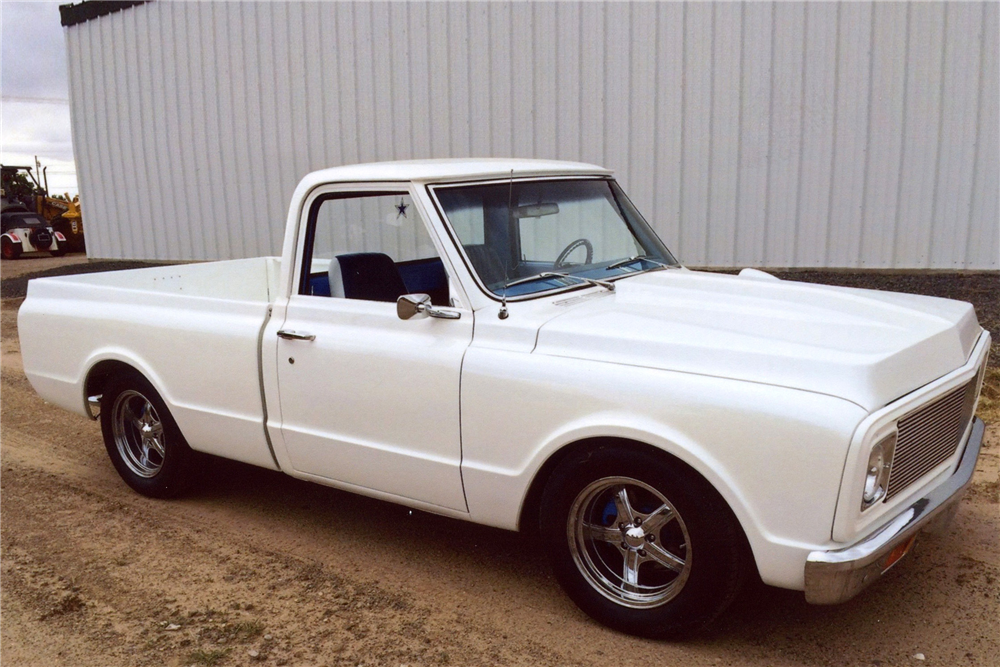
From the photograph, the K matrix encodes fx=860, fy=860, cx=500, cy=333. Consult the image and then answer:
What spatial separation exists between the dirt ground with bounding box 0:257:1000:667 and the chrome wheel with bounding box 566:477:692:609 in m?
0.20

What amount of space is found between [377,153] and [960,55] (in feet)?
22.7

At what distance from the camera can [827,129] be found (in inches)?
360

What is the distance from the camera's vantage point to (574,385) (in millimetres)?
3135

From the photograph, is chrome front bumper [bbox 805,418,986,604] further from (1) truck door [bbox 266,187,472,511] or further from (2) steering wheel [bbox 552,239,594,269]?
(2) steering wheel [bbox 552,239,594,269]

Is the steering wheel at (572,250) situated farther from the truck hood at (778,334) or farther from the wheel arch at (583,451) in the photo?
the wheel arch at (583,451)

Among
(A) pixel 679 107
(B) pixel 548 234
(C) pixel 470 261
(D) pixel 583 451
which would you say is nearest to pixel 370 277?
(C) pixel 470 261

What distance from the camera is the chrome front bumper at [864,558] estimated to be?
2.68 meters

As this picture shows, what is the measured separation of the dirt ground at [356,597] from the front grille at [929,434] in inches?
25.7

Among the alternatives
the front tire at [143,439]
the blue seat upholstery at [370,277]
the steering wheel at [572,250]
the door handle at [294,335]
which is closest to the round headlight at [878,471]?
the steering wheel at [572,250]

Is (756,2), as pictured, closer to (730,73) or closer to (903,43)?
(730,73)

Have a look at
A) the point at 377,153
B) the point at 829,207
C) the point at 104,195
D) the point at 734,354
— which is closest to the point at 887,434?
the point at 734,354

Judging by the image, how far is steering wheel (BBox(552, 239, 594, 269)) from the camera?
A: 3887mm

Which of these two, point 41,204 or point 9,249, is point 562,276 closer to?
point 9,249

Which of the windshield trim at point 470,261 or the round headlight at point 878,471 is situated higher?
the windshield trim at point 470,261
